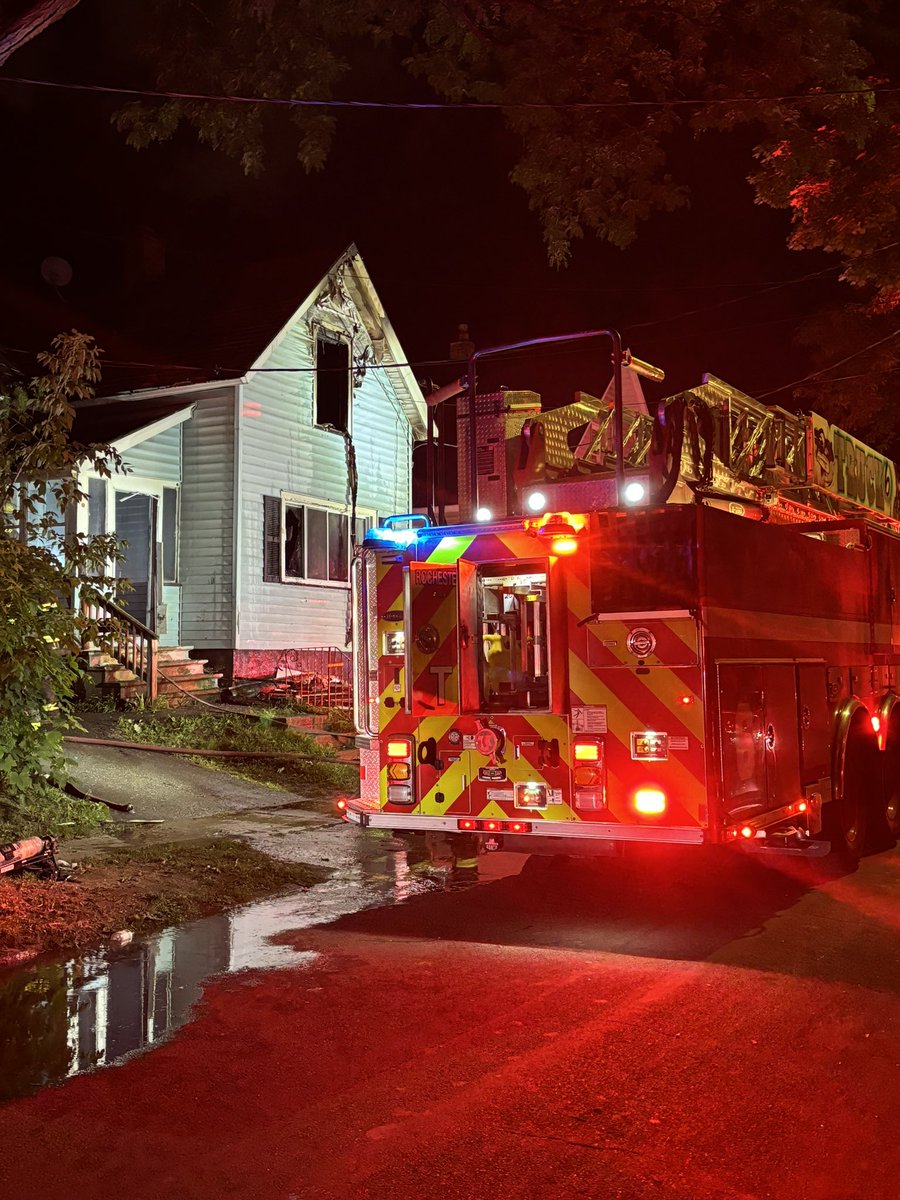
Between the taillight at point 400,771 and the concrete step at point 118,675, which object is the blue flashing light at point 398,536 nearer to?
the taillight at point 400,771

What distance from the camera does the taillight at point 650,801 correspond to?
267 inches

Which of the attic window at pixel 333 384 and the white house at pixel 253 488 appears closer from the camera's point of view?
the white house at pixel 253 488

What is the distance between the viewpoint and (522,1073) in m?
4.68

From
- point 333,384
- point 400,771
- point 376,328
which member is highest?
point 376,328

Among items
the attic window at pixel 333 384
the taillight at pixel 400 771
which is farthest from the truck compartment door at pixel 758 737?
the attic window at pixel 333 384

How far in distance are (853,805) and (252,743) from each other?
8.20m

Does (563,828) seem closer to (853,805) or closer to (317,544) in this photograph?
(853,805)

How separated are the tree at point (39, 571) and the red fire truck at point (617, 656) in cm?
256

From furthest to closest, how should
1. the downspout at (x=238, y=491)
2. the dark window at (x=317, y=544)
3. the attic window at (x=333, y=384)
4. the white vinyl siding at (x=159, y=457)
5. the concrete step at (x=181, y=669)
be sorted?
the attic window at (x=333, y=384) < the dark window at (x=317, y=544) < the downspout at (x=238, y=491) < the white vinyl siding at (x=159, y=457) < the concrete step at (x=181, y=669)

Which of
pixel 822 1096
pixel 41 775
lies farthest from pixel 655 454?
pixel 41 775

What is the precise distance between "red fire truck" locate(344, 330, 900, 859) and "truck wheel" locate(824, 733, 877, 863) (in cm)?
3

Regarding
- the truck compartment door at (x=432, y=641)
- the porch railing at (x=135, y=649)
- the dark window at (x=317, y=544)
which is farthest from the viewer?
the dark window at (x=317, y=544)

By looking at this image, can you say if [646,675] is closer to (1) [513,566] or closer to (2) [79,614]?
(1) [513,566]

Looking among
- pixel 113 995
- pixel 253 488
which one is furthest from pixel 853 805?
pixel 253 488
